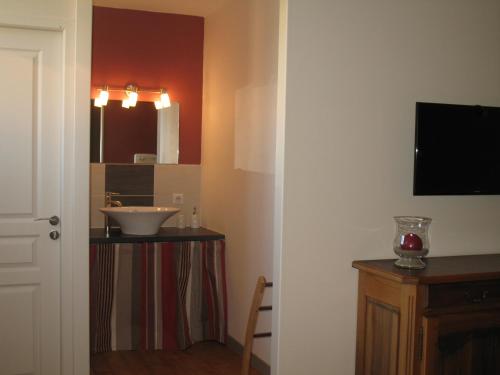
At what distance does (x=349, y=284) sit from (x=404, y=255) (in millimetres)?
314

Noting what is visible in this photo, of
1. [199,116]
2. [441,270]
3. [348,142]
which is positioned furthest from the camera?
[199,116]

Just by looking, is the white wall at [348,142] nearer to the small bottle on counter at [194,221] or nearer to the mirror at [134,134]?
the small bottle on counter at [194,221]

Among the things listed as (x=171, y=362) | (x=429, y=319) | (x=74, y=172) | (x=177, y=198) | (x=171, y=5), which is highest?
(x=171, y=5)

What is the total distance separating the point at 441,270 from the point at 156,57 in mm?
2895

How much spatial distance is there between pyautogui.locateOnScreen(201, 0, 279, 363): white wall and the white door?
1183mm

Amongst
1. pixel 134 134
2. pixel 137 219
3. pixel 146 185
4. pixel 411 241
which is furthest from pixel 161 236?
pixel 411 241

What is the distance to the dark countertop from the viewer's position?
393 cm

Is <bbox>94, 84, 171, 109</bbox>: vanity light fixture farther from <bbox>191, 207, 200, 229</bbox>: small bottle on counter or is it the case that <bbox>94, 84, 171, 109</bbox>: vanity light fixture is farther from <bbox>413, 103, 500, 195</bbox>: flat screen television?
<bbox>413, 103, 500, 195</bbox>: flat screen television

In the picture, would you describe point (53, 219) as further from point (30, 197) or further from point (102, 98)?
point (102, 98)

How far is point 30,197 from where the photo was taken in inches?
125

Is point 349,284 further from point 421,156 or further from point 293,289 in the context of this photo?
point 421,156

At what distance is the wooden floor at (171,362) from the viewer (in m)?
3.66

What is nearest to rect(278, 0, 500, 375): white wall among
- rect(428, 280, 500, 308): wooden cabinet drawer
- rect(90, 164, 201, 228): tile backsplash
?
rect(428, 280, 500, 308): wooden cabinet drawer

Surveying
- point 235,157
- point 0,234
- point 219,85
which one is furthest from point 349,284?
point 219,85
